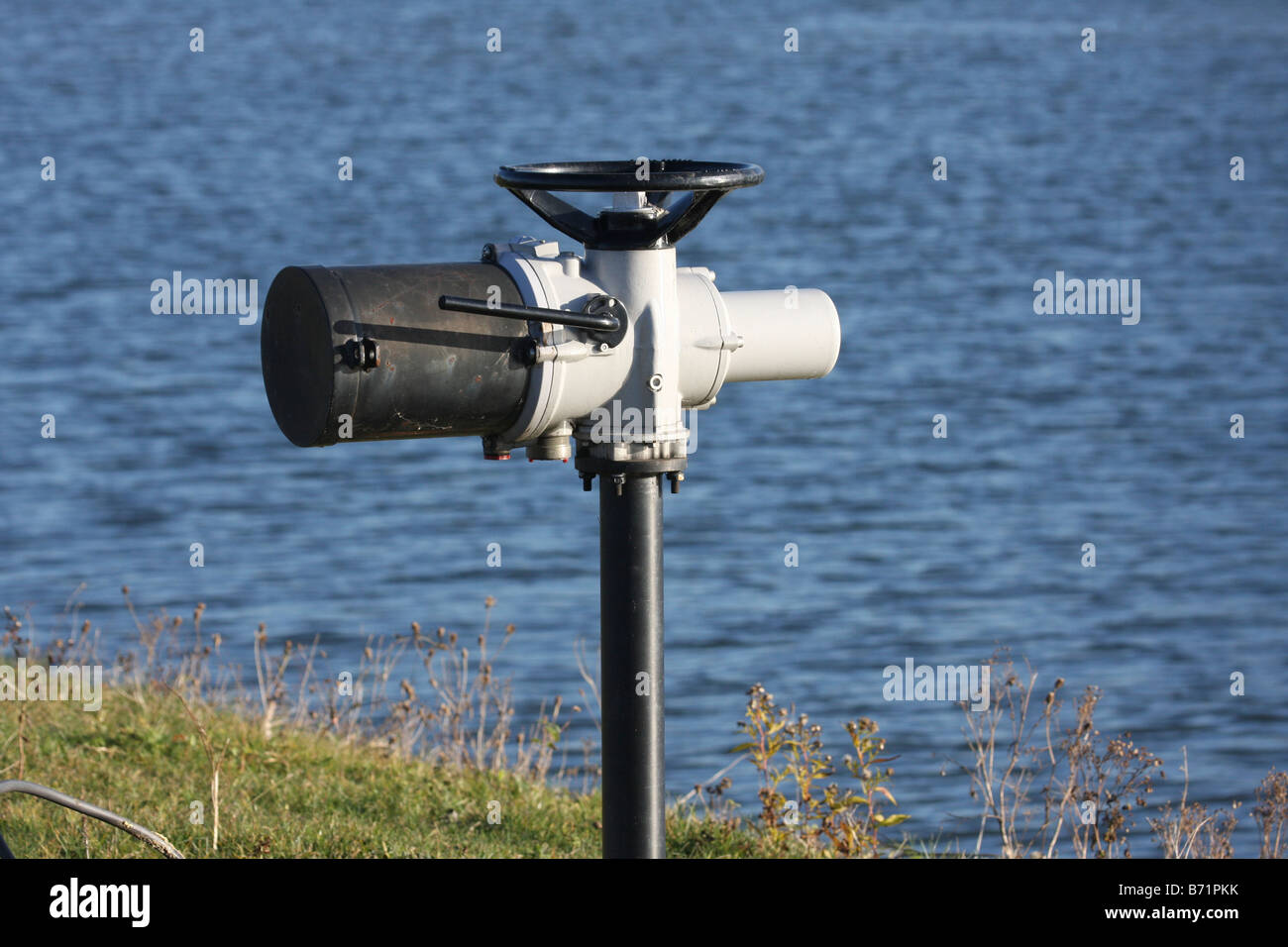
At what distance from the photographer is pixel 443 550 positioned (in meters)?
11.6

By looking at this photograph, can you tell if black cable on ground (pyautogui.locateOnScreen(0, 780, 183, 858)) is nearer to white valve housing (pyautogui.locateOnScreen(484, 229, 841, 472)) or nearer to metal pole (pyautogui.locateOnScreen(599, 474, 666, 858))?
metal pole (pyautogui.locateOnScreen(599, 474, 666, 858))

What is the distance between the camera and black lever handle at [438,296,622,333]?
355 centimetres

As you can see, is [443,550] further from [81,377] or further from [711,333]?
[711,333]

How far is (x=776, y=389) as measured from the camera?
15930mm

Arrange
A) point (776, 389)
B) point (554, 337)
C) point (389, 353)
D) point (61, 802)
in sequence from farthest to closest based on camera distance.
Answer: point (776, 389), point (554, 337), point (389, 353), point (61, 802)

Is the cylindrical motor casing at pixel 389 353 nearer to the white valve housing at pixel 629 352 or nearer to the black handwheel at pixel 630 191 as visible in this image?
the white valve housing at pixel 629 352

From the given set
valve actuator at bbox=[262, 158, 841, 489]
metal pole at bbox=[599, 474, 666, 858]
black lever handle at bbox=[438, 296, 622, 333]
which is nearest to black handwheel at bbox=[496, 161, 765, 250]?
valve actuator at bbox=[262, 158, 841, 489]

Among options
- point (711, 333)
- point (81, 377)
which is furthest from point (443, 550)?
point (711, 333)

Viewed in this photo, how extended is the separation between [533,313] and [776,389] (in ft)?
40.7

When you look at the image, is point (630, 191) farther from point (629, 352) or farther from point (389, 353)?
point (389, 353)

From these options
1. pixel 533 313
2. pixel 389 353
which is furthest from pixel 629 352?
pixel 389 353

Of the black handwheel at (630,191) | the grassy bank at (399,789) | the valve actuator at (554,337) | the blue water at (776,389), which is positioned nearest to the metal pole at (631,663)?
the valve actuator at (554,337)

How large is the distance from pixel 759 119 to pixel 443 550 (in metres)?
15.5

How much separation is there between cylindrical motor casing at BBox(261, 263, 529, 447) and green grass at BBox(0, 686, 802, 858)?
160 centimetres
